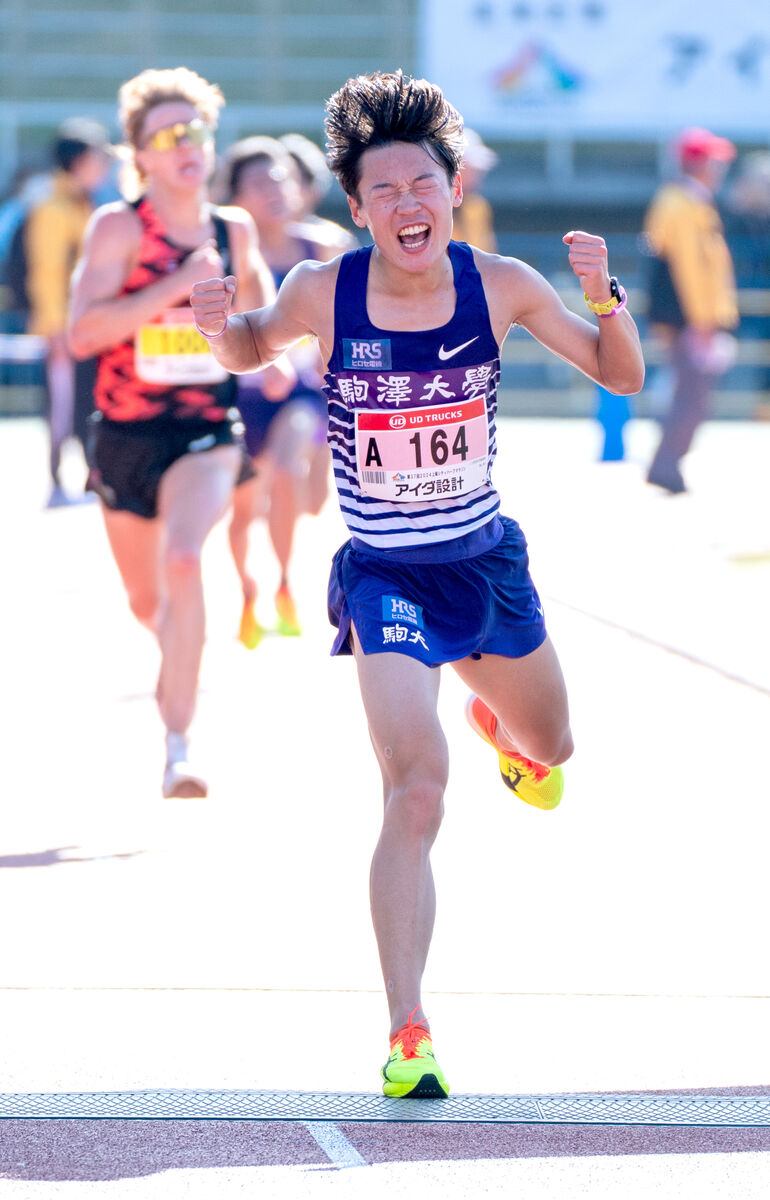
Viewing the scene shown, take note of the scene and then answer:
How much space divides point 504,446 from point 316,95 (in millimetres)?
11303

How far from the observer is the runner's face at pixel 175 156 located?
611cm

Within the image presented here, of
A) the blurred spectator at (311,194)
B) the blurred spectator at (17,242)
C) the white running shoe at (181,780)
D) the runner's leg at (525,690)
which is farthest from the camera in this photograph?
the blurred spectator at (17,242)

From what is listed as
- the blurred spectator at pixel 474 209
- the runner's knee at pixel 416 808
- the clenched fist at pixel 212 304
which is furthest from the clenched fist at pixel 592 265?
the blurred spectator at pixel 474 209

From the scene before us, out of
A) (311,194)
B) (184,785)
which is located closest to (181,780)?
(184,785)

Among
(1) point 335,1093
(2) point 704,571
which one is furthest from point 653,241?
(1) point 335,1093

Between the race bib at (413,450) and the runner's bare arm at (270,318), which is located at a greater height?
the runner's bare arm at (270,318)

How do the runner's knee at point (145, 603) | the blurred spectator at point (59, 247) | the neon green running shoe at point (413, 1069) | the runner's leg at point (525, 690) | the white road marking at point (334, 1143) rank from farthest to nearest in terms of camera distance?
the blurred spectator at point (59, 247) → the runner's knee at point (145, 603) → the runner's leg at point (525, 690) → the neon green running shoe at point (413, 1069) → the white road marking at point (334, 1143)

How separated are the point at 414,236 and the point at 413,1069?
152 centimetres

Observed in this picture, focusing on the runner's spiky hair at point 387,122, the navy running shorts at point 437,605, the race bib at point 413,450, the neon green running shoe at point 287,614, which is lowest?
the neon green running shoe at point 287,614

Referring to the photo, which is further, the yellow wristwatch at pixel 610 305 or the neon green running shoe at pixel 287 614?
the neon green running shoe at pixel 287 614

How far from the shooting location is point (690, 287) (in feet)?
45.0

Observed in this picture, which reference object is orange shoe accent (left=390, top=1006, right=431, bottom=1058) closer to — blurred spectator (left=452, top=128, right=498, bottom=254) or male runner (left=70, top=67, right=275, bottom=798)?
male runner (left=70, top=67, right=275, bottom=798)

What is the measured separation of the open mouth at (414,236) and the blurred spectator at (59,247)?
1056 cm

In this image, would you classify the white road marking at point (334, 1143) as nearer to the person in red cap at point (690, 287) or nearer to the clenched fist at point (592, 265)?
the clenched fist at point (592, 265)
